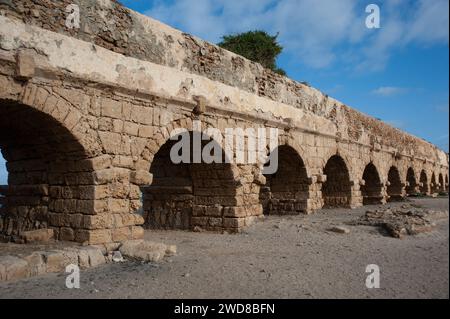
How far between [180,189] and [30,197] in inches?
116

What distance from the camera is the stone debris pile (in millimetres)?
6312

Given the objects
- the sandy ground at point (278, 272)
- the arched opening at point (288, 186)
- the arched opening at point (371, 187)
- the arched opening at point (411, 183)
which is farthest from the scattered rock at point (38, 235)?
the arched opening at point (411, 183)

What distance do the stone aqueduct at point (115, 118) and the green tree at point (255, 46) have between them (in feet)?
48.4

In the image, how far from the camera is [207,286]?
13.1 feet

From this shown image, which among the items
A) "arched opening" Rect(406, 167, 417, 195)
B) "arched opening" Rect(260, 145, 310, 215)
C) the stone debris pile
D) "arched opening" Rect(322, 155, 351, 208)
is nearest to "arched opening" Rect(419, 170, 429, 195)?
"arched opening" Rect(406, 167, 417, 195)

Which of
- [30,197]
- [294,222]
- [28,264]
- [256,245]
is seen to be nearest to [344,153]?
[294,222]

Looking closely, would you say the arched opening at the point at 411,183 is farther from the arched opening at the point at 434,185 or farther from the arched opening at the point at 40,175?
the arched opening at the point at 40,175

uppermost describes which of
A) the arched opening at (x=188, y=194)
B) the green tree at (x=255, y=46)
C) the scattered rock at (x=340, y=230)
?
the green tree at (x=255, y=46)

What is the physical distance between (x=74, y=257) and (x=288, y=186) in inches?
257

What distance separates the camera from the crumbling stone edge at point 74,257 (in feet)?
14.0

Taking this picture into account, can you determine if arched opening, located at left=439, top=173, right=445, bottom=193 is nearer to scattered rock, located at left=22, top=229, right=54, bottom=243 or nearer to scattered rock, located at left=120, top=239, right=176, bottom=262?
scattered rock, located at left=120, top=239, right=176, bottom=262

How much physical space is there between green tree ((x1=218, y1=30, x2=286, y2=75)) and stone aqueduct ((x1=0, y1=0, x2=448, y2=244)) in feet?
48.4

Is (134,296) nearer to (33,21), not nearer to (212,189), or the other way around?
(33,21)

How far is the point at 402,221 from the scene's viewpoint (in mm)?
6816
